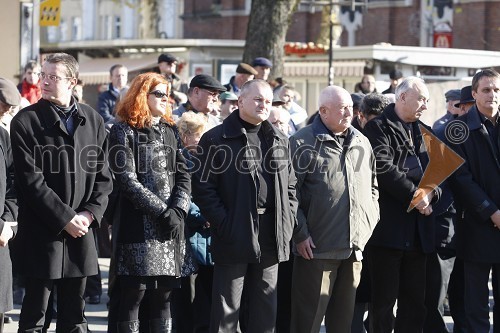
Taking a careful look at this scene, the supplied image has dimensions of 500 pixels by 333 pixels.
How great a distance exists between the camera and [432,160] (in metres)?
8.27

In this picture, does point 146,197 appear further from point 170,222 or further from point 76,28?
point 76,28

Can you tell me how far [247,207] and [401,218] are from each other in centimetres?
142

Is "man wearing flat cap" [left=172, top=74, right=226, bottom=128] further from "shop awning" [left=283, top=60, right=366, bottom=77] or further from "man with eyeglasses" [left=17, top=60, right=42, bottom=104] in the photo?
"shop awning" [left=283, top=60, right=366, bottom=77]

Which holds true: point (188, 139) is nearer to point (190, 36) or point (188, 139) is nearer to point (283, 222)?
point (283, 222)

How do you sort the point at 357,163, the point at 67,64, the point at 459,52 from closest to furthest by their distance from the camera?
the point at 67,64, the point at 357,163, the point at 459,52

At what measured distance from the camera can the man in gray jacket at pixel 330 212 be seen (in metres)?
7.89

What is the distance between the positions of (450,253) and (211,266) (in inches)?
81.4

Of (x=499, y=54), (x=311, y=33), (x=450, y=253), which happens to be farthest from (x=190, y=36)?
(x=450, y=253)

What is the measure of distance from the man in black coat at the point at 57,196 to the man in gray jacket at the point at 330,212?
1.59 meters

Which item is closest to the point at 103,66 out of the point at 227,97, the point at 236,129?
the point at 227,97

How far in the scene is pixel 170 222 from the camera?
749 centimetres

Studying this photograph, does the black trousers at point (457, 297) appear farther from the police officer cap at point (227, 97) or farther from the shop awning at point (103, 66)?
the shop awning at point (103, 66)

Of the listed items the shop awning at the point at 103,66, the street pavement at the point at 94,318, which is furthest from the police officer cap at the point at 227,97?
the shop awning at the point at 103,66

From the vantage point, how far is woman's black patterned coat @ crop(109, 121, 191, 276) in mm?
7500
